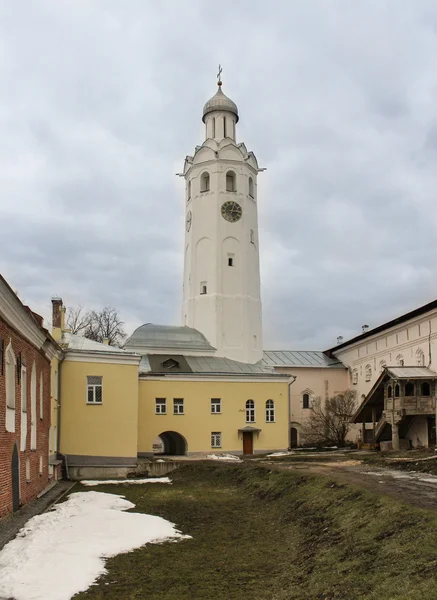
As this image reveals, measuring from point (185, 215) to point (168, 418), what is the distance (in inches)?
687

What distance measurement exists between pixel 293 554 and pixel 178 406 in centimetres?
2509

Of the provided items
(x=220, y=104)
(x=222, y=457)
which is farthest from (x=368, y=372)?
(x=220, y=104)

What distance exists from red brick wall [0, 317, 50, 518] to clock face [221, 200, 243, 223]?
24.0 meters

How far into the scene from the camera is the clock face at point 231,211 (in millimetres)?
45562

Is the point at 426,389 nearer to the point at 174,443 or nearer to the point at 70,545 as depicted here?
the point at 174,443

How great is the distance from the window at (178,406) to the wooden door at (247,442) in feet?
13.1

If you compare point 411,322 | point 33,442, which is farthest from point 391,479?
point 411,322

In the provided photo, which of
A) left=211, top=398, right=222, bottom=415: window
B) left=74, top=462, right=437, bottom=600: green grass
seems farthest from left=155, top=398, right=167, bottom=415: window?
left=74, top=462, right=437, bottom=600: green grass

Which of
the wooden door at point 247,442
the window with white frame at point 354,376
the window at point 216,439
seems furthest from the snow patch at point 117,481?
the window with white frame at point 354,376

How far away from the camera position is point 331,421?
46719mm

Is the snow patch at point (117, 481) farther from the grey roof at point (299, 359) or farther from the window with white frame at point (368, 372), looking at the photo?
the grey roof at point (299, 359)

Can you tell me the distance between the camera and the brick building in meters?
15.0

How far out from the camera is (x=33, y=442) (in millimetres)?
19719

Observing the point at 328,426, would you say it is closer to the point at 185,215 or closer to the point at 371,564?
the point at 185,215
